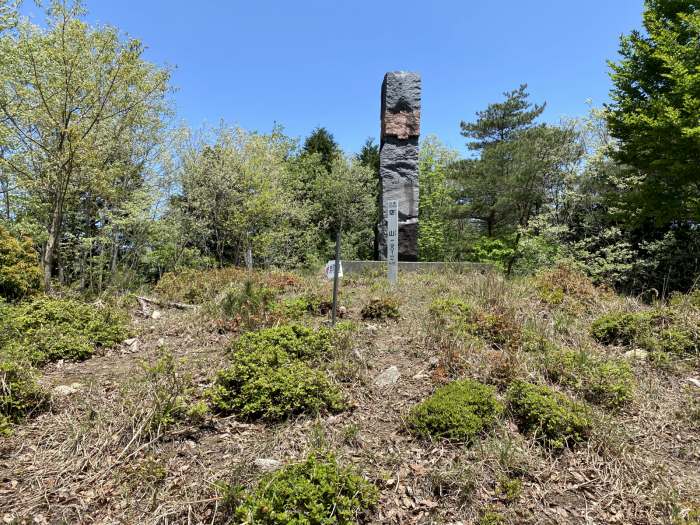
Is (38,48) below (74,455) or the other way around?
the other way around

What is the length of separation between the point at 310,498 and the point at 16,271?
654 cm

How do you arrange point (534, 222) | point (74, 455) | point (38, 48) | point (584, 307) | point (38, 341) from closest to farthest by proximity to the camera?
point (74, 455), point (38, 341), point (584, 307), point (38, 48), point (534, 222)

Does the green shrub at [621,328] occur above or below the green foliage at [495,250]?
below

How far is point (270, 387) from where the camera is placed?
316 cm

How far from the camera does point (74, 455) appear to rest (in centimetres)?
267

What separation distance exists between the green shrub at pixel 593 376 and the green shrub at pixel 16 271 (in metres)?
7.58

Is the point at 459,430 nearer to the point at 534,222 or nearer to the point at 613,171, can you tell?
the point at 534,222

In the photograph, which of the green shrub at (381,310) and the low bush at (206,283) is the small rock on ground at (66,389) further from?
the green shrub at (381,310)

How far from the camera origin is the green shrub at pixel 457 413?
2.86 metres

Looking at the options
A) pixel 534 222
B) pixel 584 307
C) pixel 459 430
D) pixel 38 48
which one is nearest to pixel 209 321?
pixel 459 430

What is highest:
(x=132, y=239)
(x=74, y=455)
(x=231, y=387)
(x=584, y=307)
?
(x=132, y=239)

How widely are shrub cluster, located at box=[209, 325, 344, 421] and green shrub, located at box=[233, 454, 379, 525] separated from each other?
766 millimetres

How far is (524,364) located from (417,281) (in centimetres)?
398

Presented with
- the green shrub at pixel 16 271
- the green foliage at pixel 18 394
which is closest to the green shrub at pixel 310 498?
the green foliage at pixel 18 394
